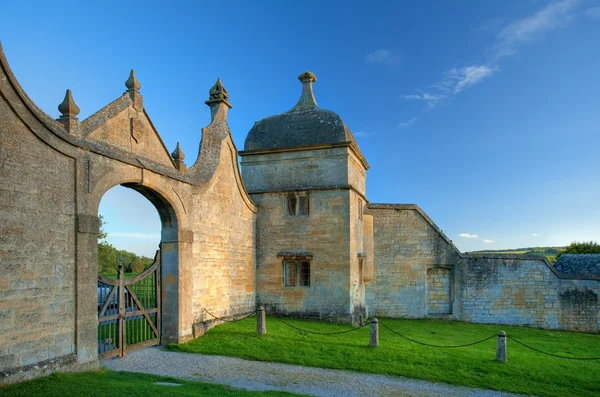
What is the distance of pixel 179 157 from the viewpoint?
11.6 m

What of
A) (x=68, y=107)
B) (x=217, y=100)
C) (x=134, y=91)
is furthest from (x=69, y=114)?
(x=217, y=100)

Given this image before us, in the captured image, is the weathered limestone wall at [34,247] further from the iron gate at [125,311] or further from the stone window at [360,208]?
the stone window at [360,208]

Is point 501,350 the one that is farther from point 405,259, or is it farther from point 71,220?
point 71,220

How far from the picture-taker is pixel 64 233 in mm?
7891

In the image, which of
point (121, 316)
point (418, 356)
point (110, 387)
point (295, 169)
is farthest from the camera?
point (295, 169)

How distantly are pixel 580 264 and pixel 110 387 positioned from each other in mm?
21851

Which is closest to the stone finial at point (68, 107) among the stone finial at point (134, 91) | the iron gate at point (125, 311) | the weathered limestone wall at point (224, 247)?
the stone finial at point (134, 91)

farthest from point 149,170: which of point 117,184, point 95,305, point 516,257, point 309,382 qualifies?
point 516,257

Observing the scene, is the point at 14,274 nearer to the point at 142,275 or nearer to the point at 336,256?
the point at 142,275

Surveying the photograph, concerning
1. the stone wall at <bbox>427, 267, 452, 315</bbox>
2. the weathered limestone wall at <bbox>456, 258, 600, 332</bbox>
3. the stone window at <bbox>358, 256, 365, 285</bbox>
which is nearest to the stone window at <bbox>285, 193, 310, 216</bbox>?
the stone window at <bbox>358, 256, 365, 285</bbox>

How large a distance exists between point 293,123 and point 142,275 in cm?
859

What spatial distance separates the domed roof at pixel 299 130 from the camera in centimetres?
1605

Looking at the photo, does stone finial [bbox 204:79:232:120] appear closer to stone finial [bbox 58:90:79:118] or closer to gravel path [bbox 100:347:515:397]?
stone finial [bbox 58:90:79:118]

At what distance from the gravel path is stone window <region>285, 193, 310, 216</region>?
268 inches
